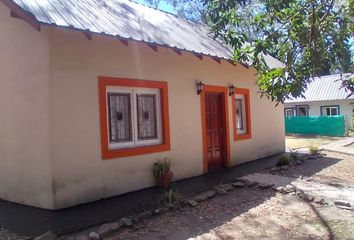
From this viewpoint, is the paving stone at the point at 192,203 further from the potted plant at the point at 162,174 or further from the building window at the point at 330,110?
the building window at the point at 330,110

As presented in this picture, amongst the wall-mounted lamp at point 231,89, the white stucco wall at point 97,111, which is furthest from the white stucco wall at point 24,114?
the wall-mounted lamp at point 231,89

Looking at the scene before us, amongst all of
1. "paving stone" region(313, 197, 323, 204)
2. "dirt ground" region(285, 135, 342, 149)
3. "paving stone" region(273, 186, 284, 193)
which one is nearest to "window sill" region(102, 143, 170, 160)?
"paving stone" region(273, 186, 284, 193)

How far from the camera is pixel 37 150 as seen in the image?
21.9 ft

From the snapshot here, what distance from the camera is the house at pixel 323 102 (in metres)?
31.4

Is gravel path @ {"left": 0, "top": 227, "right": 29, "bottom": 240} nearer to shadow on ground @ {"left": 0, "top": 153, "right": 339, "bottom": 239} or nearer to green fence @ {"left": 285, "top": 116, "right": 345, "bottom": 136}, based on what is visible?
shadow on ground @ {"left": 0, "top": 153, "right": 339, "bottom": 239}

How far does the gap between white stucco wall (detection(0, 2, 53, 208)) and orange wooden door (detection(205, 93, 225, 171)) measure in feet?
16.2

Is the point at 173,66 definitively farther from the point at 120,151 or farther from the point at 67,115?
the point at 67,115

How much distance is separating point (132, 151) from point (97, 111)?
1207 mm

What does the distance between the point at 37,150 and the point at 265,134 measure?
844cm

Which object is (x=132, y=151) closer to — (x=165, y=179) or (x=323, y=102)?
(x=165, y=179)

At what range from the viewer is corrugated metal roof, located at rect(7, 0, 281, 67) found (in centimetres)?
613

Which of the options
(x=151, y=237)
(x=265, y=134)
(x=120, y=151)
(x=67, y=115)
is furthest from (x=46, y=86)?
(x=265, y=134)

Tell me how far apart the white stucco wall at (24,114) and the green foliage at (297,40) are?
3.27 meters

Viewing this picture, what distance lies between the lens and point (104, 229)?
543cm
